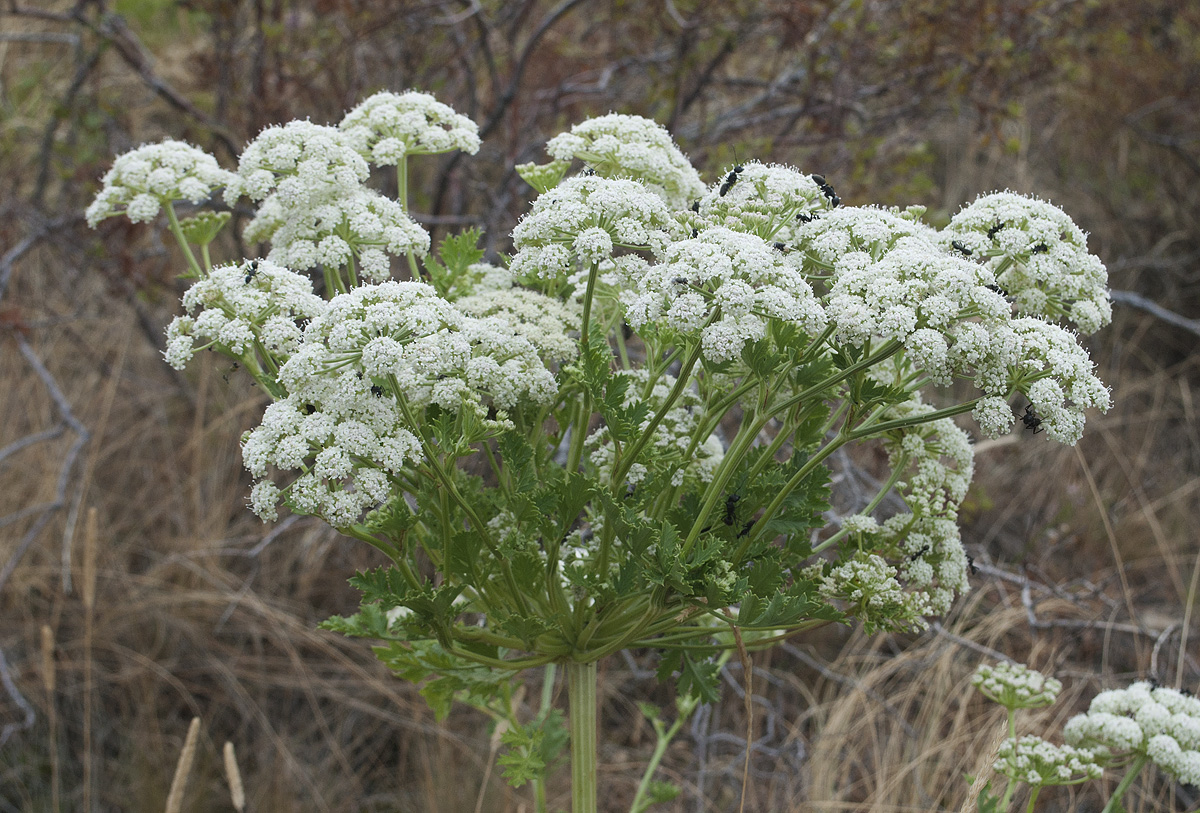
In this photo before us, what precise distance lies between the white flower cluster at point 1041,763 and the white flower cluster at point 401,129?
8.65 ft

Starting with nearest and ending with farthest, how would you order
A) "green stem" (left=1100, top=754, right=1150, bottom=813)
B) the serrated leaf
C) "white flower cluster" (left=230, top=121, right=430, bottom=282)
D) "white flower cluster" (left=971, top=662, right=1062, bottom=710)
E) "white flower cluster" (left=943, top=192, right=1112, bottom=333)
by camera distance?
"white flower cluster" (left=943, top=192, right=1112, bottom=333) → "white flower cluster" (left=230, top=121, right=430, bottom=282) → the serrated leaf → "green stem" (left=1100, top=754, right=1150, bottom=813) → "white flower cluster" (left=971, top=662, right=1062, bottom=710)

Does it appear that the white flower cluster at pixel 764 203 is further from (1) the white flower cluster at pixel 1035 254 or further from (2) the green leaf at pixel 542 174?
(2) the green leaf at pixel 542 174

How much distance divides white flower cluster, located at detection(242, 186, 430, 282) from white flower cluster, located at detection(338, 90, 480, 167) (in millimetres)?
224

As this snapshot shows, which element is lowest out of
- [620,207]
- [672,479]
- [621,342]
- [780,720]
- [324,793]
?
[324,793]

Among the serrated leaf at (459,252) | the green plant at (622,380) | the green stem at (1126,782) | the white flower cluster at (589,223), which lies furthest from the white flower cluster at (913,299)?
the green stem at (1126,782)

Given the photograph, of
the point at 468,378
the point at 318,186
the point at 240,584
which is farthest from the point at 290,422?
the point at 240,584

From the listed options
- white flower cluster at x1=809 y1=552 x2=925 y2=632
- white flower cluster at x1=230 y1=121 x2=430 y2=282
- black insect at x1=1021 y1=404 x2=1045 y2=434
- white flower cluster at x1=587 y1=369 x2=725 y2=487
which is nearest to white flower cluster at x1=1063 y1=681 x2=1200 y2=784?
white flower cluster at x1=809 y1=552 x2=925 y2=632

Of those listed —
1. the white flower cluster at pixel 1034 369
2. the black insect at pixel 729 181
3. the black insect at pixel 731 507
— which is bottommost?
the black insect at pixel 731 507

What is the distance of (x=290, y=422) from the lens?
2250mm

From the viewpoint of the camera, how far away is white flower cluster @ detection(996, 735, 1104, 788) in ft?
10.1

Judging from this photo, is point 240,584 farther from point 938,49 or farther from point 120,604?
point 938,49

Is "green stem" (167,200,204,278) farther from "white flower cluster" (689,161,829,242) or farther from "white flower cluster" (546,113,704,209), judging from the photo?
"white flower cluster" (689,161,829,242)

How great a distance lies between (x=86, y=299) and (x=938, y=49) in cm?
734

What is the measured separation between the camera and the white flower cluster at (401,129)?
3.03 m
